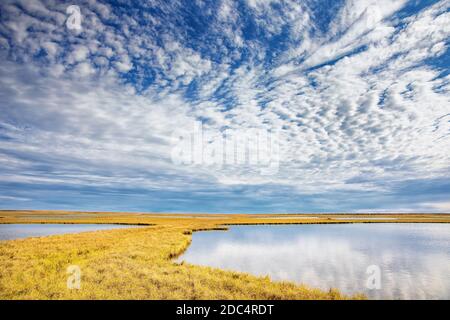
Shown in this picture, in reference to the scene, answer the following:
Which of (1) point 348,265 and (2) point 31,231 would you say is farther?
(2) point 31,231

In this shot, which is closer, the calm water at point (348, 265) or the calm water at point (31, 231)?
the calm water at point (348, 265)

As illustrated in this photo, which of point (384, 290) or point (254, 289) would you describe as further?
point (384, 290)

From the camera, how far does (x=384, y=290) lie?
1742 cm

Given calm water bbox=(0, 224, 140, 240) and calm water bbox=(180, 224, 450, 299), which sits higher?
calm water bbox=(0, 224, 140, 240)

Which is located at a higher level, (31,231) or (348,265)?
(31,231)

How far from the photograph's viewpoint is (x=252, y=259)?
91.1ft

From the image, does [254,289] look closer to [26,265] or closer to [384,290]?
[384,290]

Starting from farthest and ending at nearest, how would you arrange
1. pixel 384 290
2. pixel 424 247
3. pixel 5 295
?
pixel 424 247, pixel 384 290, pixel 5 295

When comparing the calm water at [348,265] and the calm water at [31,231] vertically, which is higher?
the calm water at [31,231]

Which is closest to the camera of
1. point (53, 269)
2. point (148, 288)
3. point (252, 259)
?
point (148, 288)

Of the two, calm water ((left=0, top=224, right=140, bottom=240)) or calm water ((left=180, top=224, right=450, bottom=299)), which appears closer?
calm water ((left=180, top=224, right=450, bottom=299))
